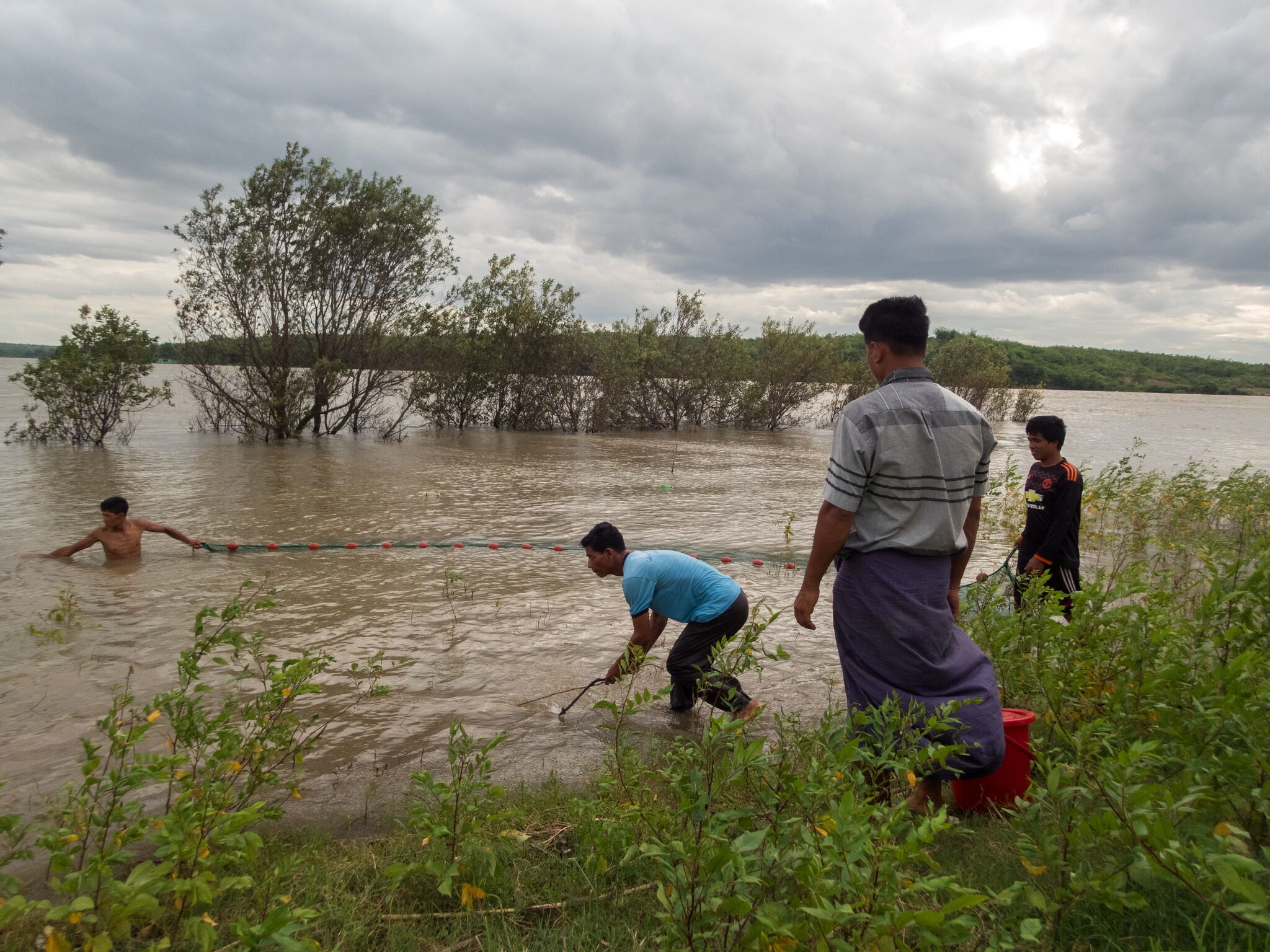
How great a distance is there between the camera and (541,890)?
2678mm

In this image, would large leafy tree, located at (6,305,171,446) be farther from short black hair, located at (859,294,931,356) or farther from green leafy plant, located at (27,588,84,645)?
short black hair, located at (859,294,931,356)

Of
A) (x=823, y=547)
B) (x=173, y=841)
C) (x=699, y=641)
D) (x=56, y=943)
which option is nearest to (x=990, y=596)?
(x=699, y=641)

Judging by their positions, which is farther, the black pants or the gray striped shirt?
the black pants

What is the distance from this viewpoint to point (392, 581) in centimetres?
794

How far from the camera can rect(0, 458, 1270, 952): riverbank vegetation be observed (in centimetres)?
177

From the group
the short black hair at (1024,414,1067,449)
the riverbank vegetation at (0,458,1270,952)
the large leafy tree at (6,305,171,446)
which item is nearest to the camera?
the riverbank vegetation at (0,458,1270,952)

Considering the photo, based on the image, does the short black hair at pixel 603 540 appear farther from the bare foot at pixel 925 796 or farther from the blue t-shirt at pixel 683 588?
the bare foot at pixel 925 796

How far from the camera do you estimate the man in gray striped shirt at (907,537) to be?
2873mm

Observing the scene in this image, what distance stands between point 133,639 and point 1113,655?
680 centimetres

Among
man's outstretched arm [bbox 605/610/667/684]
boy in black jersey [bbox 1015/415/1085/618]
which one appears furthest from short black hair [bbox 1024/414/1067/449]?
man's outstretched arm [bbox 605/610/667/684]

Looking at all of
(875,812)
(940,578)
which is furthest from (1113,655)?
(875,812)

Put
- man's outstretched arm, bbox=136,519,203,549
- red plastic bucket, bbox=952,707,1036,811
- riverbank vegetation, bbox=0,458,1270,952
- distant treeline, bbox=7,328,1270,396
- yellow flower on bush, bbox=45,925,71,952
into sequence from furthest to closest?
1. distant treeline, bbox=7,328,1270,396
2. man's outstretched arm, bbox=136,519,203,549
3. red plastic bucket, bbox=952,707,1036,811
4. yellow flower on bush, bbox=45,925,71,952
5. riverbank vegetation, bbox=0,458,1270,952

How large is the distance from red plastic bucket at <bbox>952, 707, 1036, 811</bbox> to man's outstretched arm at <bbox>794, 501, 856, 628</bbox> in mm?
1082

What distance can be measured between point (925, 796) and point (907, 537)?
1.10 metres
